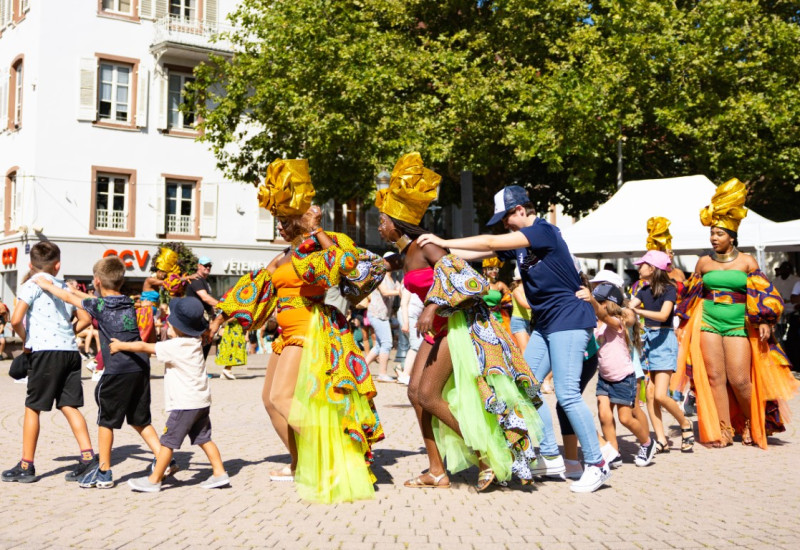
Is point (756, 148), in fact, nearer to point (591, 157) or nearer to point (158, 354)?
point (591, 157)

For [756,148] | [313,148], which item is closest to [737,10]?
[756,148]

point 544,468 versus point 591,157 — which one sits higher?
point 591,157

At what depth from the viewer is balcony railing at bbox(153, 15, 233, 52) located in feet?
105

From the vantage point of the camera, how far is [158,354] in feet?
21.1

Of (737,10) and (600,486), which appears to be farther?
(737,10)

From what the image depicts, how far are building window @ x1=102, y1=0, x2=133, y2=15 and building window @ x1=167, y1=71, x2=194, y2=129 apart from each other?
2.50 m

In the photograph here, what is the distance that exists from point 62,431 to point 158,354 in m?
3.54

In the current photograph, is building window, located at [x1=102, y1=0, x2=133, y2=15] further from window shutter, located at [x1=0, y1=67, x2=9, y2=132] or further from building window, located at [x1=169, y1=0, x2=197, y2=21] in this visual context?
window shutter, located at [x1=0, y1=67, x2=9, y2=132]

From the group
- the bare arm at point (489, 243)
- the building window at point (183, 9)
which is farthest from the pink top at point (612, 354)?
the building window at point (183, 9)

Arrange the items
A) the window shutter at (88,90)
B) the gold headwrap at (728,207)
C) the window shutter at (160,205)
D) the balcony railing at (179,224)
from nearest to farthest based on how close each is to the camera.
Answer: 1. the gold headwrap at (728,207)
2. the window shutter at (88,90)
3. the window shutter at (160,205)
4. the balcony railing at (179,224)

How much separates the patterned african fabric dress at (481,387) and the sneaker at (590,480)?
340 millimetres

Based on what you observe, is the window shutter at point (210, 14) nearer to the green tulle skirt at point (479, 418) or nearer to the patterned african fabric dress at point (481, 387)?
the patterned african fabric dress at point (481, 387)

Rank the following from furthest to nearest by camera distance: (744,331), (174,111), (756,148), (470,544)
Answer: (174,111) → (756,148) → (744,331) → (470,544)

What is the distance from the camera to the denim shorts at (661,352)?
878 centimetres
